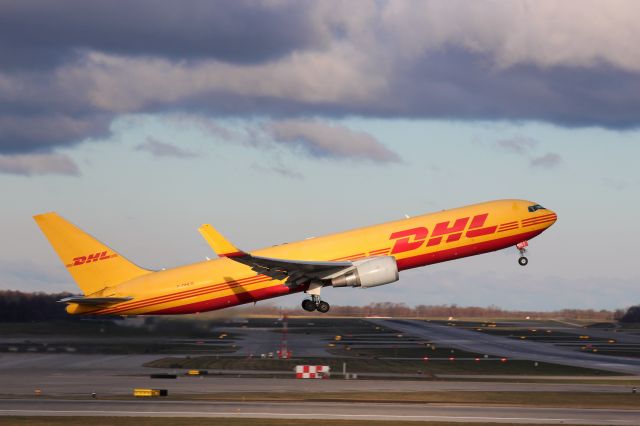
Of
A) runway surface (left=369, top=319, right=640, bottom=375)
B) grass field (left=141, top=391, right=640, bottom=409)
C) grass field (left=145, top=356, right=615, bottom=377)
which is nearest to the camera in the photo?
grass field (left=141, top=391, right=640, bottom=409)

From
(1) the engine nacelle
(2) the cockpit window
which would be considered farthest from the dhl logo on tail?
(2) the cockpit window

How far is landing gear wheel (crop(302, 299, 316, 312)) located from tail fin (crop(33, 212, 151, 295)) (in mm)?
11036

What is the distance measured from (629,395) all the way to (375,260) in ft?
59.5

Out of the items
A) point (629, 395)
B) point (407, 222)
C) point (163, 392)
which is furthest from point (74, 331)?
point (629, 395)

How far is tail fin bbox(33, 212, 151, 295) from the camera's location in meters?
67.2

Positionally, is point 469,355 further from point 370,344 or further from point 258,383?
point 258,383

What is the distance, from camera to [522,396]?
61094 mm

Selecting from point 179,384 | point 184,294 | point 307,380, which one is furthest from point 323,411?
point 307,380

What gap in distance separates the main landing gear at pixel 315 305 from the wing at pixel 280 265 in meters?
1.41

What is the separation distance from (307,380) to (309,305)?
9.01 meters

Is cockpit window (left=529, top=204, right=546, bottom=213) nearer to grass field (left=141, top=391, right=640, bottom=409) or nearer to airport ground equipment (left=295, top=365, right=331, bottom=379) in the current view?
grass field (left=141, top=391, right=640, bottom=409)

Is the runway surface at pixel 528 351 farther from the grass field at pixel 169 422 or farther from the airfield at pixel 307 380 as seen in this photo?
the grass field at pixel 169 422

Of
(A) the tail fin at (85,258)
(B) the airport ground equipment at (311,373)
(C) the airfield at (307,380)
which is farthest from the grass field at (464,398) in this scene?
(A) the tail fin at (85,258)

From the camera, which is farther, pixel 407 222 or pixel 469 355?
pixel 469 355
